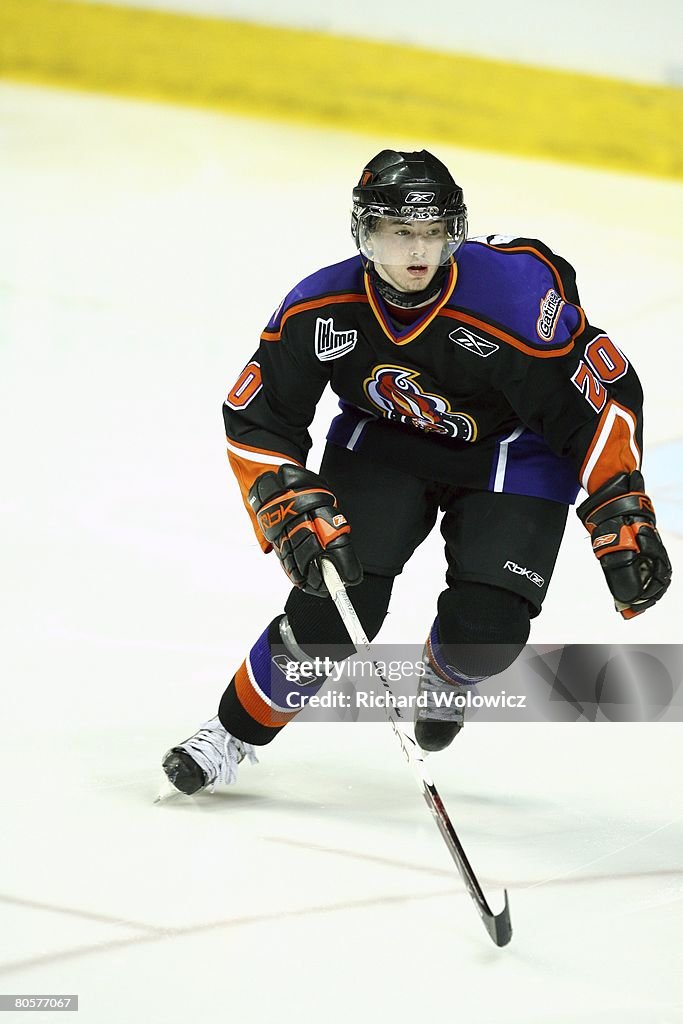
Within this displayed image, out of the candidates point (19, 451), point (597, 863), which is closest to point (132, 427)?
point (19, 451)

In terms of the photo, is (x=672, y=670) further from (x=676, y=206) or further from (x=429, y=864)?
(x=676, y=206)

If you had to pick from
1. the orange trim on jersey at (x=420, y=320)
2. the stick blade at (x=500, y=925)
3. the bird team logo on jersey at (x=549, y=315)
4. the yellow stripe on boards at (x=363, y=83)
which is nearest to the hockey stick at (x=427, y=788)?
the stick blade at (x=500, y=925)

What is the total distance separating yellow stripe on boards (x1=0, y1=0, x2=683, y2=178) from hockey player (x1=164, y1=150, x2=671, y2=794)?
378 centimetres

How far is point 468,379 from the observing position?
2.49 m

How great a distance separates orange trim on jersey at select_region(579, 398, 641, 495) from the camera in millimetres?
2451

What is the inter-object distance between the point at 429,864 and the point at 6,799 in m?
0.69

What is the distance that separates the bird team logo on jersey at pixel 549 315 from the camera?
2.44 m

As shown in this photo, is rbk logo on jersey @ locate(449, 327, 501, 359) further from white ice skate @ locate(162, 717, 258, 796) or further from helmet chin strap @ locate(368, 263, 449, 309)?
white ice skate @ locate(162, 717, 258, 796)

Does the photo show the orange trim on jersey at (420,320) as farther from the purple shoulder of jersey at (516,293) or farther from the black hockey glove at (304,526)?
the black hockey glove at (304,526)

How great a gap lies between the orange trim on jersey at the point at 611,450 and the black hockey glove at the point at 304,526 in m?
0.40

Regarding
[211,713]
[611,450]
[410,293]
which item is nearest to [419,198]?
[410,293]

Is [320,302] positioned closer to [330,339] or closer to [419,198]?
[330,339]

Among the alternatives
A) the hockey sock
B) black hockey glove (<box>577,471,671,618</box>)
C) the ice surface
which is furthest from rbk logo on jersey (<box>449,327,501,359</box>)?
the ice surface

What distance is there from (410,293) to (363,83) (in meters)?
4.08
